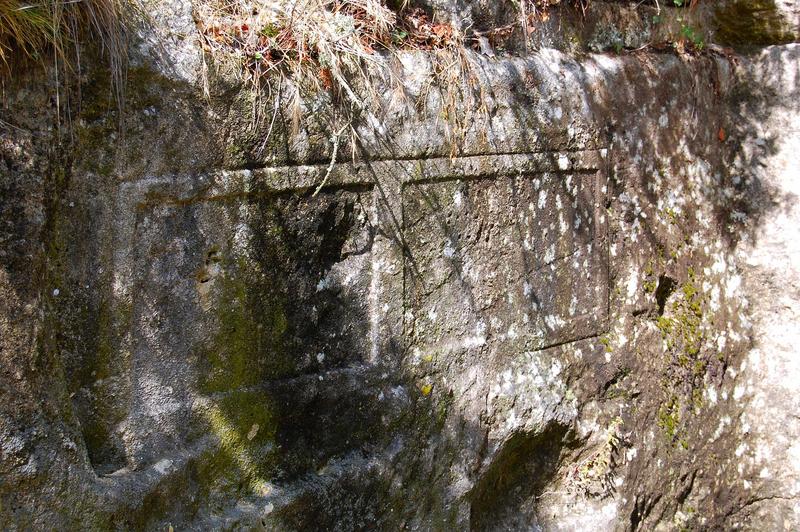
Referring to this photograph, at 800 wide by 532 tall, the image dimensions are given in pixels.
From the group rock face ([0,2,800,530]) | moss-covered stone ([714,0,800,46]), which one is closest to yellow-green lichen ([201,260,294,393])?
rock face ([0,2,800,530])

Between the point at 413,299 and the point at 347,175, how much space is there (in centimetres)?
47

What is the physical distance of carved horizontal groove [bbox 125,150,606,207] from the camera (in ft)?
6.48

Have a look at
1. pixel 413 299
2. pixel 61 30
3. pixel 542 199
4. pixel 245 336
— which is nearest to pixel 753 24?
pixel 542 199

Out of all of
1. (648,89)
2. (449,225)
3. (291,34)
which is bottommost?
(449,225)

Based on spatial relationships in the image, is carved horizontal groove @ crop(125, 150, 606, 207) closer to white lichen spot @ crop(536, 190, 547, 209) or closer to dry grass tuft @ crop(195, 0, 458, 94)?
white lichen spot @ crop(536, 190, 547, 209)

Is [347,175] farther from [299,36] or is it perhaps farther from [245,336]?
[245,336]

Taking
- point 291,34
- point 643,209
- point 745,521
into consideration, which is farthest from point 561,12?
point 745,521

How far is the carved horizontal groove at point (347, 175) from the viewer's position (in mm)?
1977

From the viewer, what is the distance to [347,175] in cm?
227

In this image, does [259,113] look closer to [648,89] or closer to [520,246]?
[520,246]

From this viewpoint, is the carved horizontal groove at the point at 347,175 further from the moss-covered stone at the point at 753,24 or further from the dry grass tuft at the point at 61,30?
the moss-covered stone at the point at 753,24

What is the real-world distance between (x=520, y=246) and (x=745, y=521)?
178cm

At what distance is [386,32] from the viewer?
242 cm

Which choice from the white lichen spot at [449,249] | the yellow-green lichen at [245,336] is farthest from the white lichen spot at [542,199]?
the yellow-green lichen at [245,336]
